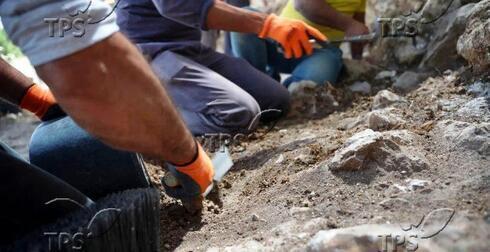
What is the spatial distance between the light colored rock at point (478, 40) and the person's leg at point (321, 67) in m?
0.75

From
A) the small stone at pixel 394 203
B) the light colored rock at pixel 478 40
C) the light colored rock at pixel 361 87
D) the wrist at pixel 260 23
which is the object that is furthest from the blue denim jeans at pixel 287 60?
the small stone at pixel 394 203

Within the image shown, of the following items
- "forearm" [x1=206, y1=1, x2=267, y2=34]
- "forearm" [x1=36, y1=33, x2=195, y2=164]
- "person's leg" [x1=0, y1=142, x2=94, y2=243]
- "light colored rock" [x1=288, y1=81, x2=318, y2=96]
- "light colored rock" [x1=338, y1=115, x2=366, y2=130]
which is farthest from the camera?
"light colored rock" [x1=288, y1=81, x2=318, y2=96]

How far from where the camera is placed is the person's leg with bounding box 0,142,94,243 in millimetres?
1215

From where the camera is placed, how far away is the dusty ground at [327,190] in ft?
3.61

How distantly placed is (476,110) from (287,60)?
4.49 ft

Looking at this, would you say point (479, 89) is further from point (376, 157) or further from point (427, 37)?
point (427, 37)

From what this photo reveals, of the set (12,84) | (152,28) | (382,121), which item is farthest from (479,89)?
(12,84)

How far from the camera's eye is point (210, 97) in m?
2.14

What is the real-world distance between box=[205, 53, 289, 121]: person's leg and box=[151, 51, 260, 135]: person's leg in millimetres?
149

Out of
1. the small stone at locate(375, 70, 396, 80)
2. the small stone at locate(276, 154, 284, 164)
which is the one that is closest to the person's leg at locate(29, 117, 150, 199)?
the small stone at locate(276, 154, 284, 164)

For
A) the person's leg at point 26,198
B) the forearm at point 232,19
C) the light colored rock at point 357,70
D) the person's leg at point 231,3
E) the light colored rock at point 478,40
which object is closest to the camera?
the person's leg at point 26,198

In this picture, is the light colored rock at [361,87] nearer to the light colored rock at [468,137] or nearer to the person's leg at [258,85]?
the person's leg at [258,85]

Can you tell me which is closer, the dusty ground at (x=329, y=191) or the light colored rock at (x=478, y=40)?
the dusty ground at (x=329, y=191)

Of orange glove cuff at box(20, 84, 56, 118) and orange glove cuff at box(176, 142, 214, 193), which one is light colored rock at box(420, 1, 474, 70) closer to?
orange glove cuff at box(176, 142, 214, 193)
